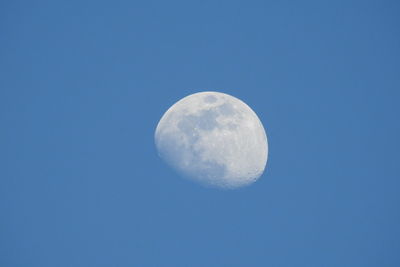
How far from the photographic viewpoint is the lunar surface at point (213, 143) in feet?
65.2

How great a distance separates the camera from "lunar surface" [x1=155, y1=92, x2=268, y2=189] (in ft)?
65.2

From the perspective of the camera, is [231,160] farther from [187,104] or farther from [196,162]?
[187,104]

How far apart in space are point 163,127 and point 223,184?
4.45 metres

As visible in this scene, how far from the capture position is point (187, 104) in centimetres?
2220

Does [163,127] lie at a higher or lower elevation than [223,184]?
higher

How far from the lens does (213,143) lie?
19.8 meters

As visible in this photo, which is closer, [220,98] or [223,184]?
[223,184]

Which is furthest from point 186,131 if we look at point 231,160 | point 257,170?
point 257,170

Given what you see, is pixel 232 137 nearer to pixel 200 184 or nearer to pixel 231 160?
pixel 231 160

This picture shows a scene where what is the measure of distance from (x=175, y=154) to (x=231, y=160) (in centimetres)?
267

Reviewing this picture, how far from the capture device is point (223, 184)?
20062 millimetres

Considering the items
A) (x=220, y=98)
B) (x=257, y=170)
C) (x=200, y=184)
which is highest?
(x=220, y=98)

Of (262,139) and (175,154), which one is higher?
(262,139)

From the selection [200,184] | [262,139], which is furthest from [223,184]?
[262,139]
